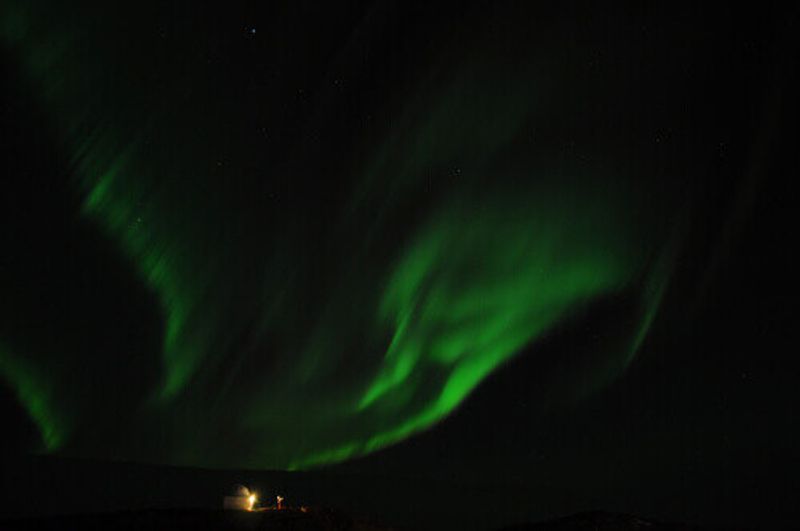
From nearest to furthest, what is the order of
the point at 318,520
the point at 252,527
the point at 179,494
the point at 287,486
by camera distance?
the point at 252,527 → the point at 318,520 → the point at 179,494 → the point at 287,486

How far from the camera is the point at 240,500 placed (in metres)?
16.8

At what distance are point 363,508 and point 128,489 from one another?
11.0m

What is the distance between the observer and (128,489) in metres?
36.6

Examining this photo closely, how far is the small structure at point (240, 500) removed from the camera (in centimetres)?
1659

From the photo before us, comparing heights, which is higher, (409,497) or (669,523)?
(409,497)

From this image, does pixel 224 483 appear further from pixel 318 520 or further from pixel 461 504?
pixel 318 520

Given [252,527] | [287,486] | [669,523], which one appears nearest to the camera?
[252,527]

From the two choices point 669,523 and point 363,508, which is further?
point 363,508

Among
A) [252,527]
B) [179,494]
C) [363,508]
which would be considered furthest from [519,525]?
[179,494]

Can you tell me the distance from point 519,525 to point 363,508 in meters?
20.3

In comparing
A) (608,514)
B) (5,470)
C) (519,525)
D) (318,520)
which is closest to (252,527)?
(318,520)

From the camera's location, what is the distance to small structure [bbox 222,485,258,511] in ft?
54.4

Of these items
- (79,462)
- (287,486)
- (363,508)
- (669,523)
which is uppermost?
(79,462)

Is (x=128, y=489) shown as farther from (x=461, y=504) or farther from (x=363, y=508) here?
(x=461, y=504)
